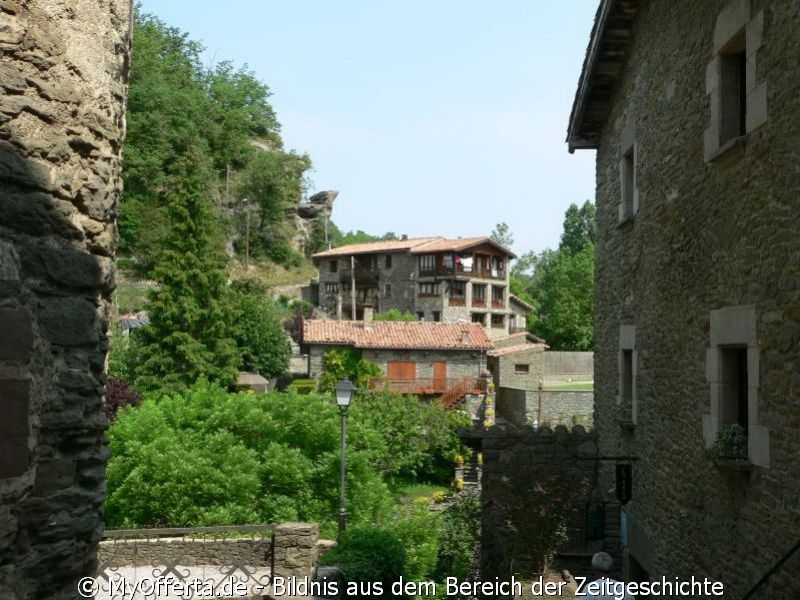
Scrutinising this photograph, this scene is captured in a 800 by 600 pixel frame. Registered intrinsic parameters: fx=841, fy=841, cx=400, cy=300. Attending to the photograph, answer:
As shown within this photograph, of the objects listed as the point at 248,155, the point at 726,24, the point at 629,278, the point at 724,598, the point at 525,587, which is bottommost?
the point at 525,587

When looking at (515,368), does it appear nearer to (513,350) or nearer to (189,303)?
(513,350)

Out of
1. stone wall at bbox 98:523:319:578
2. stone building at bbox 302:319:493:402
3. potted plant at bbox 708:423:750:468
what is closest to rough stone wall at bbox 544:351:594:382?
stone building at bbox 302:319:493:402

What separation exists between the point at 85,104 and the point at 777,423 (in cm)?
495

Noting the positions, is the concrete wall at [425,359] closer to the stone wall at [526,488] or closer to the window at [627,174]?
the stone wall at [526,488]

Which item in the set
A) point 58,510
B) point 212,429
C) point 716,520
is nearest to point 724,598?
point 716,520

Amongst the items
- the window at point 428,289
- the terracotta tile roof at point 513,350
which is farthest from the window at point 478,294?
the terracotta tile roof at point 513,350

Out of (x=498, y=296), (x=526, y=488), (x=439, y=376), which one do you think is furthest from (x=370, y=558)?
(x=498, y=296)

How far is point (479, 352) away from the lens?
4022 centimetres

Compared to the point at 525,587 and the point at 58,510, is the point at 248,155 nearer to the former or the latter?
the point at 525,587

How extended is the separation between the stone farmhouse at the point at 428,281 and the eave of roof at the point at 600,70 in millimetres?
41349

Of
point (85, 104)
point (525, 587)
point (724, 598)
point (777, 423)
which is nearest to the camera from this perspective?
point (85, 104)

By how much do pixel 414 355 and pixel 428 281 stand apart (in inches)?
680

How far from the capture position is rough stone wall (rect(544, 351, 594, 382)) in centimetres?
4738

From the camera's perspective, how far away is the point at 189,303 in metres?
34.3
